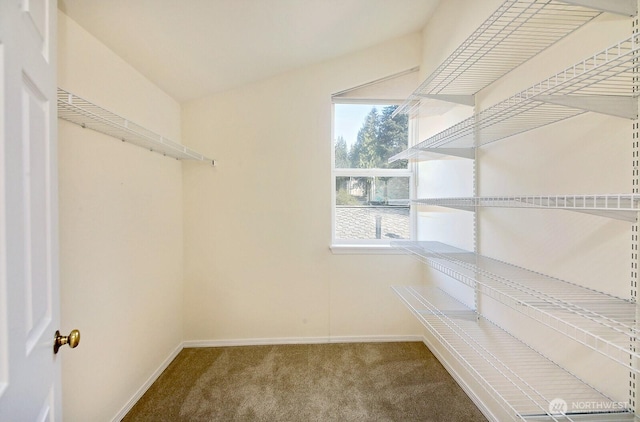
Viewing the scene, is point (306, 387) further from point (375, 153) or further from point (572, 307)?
point (375, 153)

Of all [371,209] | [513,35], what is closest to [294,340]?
[371,209]

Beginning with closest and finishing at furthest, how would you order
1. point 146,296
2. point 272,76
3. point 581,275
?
point 581,275
point 146,296
point 272,76

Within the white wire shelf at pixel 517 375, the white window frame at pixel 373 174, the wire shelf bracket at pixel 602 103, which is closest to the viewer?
the wire shelf bracket at pixel 602 103

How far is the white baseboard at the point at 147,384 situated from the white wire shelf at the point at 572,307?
211cm

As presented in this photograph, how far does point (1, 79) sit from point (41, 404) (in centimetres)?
74

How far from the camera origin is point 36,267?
2.11ft

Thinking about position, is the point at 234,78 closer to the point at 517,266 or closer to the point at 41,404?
the point at 41,404

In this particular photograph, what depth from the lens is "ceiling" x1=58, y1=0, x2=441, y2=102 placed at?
52.5 inches

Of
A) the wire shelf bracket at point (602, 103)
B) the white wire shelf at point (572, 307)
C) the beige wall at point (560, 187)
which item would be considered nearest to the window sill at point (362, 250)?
the beige wall at point (560, 187)

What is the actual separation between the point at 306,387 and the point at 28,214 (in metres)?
1.84

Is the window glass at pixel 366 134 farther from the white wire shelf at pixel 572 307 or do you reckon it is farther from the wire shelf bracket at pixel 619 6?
the wire shelf bracket at pixel 619 6

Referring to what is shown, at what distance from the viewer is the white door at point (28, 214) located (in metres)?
0.50

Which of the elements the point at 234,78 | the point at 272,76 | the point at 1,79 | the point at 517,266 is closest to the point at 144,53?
the point at 234,78

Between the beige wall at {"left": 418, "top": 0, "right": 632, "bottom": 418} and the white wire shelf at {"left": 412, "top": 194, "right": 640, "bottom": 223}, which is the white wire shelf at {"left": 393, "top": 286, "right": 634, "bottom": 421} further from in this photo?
the white wire shelf at {"left": 412, "top": 194, "right": 640, "bottom": 223}
